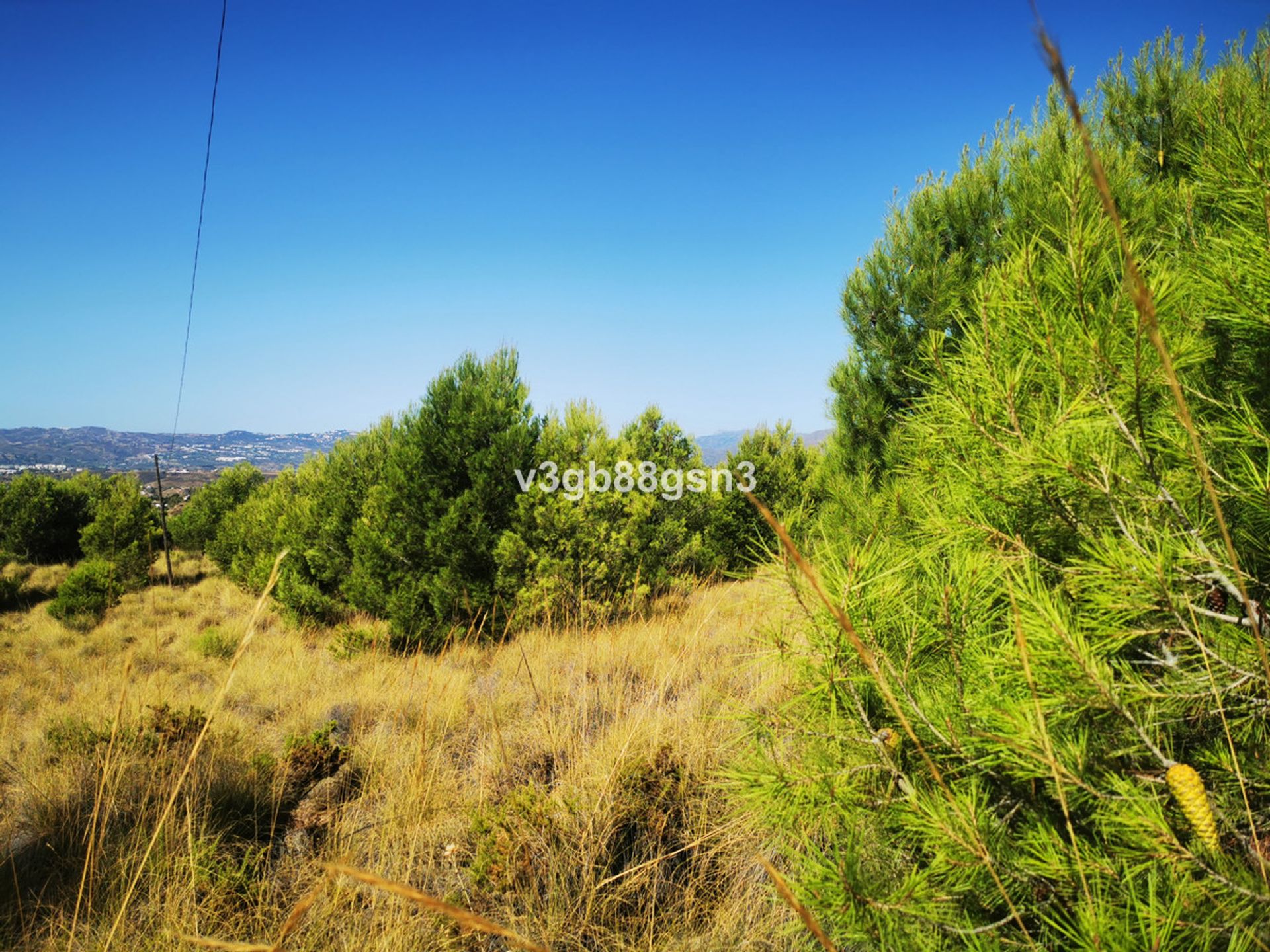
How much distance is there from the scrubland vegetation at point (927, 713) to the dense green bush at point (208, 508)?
18.0 metres

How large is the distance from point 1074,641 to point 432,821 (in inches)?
94.3

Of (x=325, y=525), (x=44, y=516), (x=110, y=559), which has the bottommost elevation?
(x=110, y=559)

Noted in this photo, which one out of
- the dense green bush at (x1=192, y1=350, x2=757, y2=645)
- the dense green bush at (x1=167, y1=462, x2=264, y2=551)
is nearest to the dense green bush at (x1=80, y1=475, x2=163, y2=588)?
the dense green bush at (x1=167, y1=462, x2=264, y2=551)

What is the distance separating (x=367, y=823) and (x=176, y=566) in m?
22.0

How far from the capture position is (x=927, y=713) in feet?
3.75

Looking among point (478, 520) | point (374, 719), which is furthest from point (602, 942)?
point (478, 520)

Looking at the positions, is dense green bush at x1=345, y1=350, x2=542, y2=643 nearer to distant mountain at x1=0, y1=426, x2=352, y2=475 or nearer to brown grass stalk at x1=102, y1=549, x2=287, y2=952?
brown grass stalk at x1=102, y1=549, x2=287, y2=952

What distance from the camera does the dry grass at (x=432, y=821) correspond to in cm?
181

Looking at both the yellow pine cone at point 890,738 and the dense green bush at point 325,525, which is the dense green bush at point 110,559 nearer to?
the dense green bush at point 325,525

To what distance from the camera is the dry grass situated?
1809 mm

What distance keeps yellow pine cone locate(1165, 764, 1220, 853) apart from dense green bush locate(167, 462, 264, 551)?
75.6 feet

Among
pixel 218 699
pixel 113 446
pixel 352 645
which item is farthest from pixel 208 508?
pixel 113 446

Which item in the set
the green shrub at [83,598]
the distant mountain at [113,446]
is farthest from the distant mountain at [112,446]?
the green shrub at [83,598]

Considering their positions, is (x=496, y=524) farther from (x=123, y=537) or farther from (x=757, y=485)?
(x=123, y=537)
